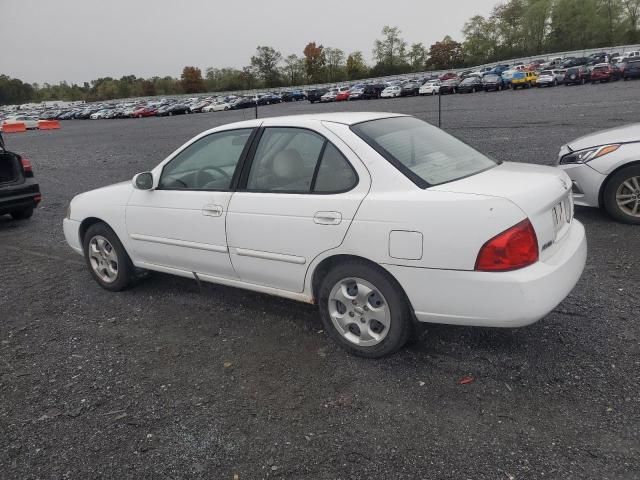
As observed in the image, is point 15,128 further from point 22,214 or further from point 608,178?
point 608,178

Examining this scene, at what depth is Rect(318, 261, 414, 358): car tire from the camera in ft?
10.2

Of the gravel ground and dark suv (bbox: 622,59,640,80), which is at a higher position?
dark suv (bbox: 622,59,640,80)

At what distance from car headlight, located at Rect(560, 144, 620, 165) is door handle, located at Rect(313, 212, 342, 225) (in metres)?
4.05

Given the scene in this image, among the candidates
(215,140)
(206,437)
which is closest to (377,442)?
(206,437)

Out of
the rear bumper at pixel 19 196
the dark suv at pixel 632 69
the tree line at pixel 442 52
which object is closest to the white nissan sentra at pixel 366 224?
the rear bumper at pixel 19 196

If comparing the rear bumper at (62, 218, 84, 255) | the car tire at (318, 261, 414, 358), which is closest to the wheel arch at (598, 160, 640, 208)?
the car tire at (318, 261, 414, 358)

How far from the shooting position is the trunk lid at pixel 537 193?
289cm

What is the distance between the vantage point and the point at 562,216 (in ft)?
10.8

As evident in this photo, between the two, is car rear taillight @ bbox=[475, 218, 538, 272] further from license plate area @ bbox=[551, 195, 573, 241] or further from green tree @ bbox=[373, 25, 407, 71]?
green tree @ bbox=[373, 25, 407, 71]

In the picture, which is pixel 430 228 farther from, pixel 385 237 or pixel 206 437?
pixel 206 437

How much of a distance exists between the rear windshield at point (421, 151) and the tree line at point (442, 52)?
106m

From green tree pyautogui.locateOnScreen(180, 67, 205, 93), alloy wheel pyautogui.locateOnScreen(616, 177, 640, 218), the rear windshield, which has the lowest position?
alloy wheel pyautogui.locateOnScreen(616, 177, 640, 218)

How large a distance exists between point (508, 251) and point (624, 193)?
389 centimetres

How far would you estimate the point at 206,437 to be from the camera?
274 cm
